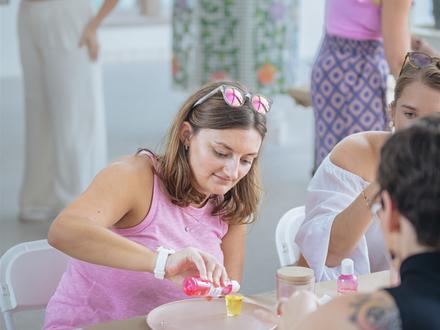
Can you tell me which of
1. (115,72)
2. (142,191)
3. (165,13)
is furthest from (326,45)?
(165,13)

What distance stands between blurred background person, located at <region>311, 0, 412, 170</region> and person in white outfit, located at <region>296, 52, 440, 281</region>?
1.26 m

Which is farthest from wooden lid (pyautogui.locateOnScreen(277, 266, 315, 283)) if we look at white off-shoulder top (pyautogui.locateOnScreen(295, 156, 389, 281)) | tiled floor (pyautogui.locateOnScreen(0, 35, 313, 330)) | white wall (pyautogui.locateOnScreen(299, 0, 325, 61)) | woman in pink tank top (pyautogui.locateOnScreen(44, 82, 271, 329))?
white wall (pyautogui.locateOnScreen(299, 0, 325, 61))

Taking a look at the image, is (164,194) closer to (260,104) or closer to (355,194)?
(260,104)

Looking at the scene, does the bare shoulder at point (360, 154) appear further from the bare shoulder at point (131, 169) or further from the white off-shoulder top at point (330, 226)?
the bare shoulder at point (131, 169)

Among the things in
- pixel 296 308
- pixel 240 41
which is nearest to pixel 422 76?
pixel 296 308

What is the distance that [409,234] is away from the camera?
1337 mm

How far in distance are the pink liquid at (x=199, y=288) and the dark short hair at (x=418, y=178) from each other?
716 millimetres

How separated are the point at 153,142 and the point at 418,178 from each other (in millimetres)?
5409

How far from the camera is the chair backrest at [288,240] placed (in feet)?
8.64

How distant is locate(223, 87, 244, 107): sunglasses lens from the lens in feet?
7.24

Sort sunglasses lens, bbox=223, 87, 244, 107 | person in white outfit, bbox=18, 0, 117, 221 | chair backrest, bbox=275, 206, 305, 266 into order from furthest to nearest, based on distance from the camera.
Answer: person in white outfit, bbox=18, 0, 117, 221
chair backrest, bbox=275, 206, 305, 266
sunglasses lens, bbox=223, 87, 244, 107

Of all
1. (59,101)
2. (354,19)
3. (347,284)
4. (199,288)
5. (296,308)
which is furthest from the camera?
(59,101)

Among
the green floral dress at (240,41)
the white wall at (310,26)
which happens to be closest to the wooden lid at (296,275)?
the green floral dress at (240,41)

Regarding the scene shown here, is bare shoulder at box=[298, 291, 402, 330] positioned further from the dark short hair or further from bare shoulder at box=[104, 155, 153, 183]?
bare shoulder at box=[104, 155, 153, 183]
